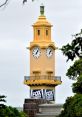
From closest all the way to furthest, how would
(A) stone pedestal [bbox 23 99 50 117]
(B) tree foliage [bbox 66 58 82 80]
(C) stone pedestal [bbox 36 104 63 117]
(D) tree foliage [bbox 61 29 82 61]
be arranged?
1. (D) tree foliage [bbox 61 29 82 61]
2. (B) tree foliage [bbox 66 58 82 80]
3. (A) stone pedestal [bbox 23 99 50 117]
4. (C) stone pedestal [bbox 36 104 63 117]

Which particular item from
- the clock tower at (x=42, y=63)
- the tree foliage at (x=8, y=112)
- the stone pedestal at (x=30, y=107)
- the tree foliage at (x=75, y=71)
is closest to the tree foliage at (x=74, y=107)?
the tree foliage at (x=75, y=71)

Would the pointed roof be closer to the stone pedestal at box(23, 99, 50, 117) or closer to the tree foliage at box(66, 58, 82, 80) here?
the stone pedestal at box(23, 99, 50, 117)

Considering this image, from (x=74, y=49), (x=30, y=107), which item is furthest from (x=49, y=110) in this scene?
(x=74, y=49)

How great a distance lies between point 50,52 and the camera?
112 metres

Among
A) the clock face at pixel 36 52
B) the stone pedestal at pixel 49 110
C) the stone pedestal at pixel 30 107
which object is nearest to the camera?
the stone pedestal at pixel 30 107

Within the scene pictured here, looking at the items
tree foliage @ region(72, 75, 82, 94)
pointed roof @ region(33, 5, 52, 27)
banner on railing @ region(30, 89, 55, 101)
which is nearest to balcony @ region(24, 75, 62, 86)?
banner on railing @ region(30, 89, 55, 101)

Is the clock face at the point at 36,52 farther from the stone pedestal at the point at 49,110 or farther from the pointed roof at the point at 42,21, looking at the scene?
the stone pedestal at the point at 49,110

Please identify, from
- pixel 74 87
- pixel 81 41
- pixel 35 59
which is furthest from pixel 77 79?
pixel 35 59

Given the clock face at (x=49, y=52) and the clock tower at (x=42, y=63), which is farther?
the clock face at (x=49, y=52)

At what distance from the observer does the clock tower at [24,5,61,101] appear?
111 m

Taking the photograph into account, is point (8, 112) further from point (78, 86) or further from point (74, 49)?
point (74, 49)

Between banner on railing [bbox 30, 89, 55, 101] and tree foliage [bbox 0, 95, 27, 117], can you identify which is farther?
banner on railing [bbox 30, 89, 55, 101]

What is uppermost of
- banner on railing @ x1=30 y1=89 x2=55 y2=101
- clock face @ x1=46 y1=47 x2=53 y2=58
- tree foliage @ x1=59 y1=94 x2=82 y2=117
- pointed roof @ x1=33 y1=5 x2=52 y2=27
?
pointed roof @ x1=33 y1=5 x2=52 y2=27

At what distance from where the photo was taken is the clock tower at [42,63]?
111m
